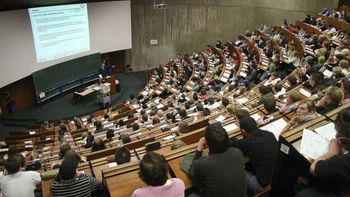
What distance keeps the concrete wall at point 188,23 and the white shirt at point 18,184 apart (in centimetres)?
1568

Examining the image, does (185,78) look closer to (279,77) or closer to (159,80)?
(159,80)

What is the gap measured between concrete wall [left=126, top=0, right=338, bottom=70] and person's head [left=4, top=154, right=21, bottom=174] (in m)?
15.6

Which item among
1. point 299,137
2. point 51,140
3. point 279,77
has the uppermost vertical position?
point 299,137

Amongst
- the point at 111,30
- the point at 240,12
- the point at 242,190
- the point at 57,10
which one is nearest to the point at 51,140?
the point at 57,10

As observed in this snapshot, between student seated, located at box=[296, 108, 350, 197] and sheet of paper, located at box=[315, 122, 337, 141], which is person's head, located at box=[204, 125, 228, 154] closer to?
student seated, located at box=[296, 108, 350, 197]

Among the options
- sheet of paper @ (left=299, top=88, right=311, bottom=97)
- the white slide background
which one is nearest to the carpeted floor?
the white slide background

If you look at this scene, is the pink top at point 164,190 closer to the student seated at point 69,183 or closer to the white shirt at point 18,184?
the student seated at point 69,183

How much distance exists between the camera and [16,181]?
375cm

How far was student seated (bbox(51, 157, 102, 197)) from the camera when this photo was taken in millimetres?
3422

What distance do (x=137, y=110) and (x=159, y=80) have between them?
4528 mm

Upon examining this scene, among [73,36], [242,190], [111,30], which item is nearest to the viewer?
[242,190]

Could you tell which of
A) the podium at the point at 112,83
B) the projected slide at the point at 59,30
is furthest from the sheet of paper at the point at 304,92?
the projected slide at the point at 59,30

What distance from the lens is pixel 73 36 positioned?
15.0m

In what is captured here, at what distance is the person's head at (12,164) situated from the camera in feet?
12.3
